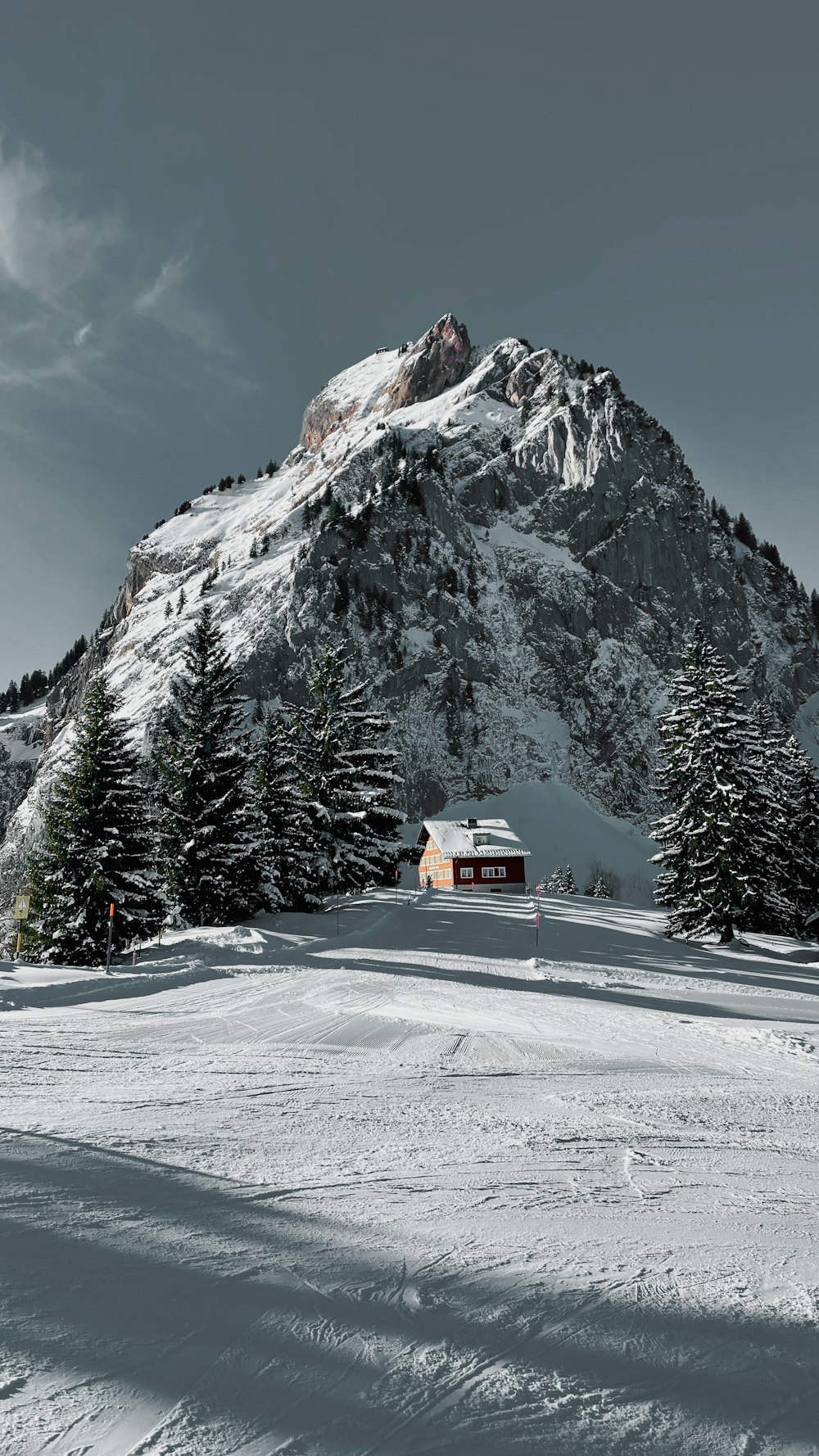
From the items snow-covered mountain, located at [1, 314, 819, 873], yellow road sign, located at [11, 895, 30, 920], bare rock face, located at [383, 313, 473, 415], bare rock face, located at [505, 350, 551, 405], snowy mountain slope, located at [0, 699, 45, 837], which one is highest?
bare rock face, located at [383, 313, 473, 415]

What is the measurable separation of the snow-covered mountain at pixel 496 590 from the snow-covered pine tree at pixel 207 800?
3114 inches

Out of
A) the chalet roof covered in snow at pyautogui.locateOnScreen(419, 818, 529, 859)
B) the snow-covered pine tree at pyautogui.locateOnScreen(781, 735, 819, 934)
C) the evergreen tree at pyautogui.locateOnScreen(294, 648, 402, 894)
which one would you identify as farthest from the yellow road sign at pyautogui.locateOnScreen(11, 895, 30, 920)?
the chalet roof covered in snow at pyautogui.locateOnScreen(419, 818, 529, 859)

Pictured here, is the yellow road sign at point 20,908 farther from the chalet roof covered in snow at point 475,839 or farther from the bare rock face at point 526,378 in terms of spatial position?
the bare rock face at point 526,378

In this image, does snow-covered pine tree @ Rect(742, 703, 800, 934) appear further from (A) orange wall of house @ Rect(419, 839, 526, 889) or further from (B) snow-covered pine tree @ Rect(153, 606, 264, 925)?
(A) orange wall of house @ Rect(419, 839, 526, 889)

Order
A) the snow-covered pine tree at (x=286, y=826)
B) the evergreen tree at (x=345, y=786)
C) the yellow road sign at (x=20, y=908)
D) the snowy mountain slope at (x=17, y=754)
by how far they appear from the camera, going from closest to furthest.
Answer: the yellow road sign at (x=20, y=908) → the snow-covered pine tree at (x=286, y=826) → the evergreen tree at (x=345, y=786) → the snowy mountain slope at (x=17, y=754)

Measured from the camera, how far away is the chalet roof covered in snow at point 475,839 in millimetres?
57969

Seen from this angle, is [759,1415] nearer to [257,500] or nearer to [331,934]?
[331,934]

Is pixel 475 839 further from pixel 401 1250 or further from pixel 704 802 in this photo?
pixel 401 1250

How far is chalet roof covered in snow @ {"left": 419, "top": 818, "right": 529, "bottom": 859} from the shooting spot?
58.0m

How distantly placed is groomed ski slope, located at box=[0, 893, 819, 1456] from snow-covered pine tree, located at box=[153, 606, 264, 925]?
55.5 feet

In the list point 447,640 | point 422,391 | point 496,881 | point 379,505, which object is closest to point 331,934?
point 496,881

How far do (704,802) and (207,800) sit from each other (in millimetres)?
18169

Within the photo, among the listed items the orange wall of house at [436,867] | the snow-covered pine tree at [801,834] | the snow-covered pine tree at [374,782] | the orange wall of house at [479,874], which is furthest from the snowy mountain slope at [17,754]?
the snow-covered pine tree at [801,834]

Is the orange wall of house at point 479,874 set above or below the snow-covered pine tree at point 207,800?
below
